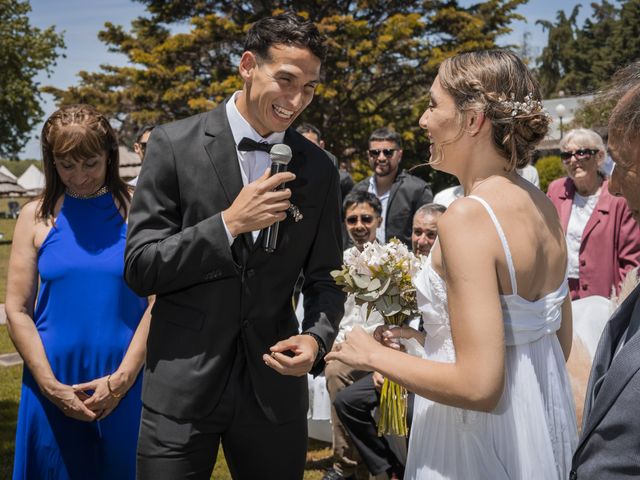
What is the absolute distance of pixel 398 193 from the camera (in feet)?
24.6

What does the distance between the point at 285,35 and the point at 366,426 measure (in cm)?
318

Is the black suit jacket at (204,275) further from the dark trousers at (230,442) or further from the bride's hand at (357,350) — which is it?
the bride's hand at (357,350)

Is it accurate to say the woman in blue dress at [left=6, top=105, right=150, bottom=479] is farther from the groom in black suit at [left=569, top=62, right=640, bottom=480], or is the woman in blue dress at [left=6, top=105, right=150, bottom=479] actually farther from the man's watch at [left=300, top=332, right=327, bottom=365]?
the groom in black suit at [left=569, top=62, right=640, bottom=480]

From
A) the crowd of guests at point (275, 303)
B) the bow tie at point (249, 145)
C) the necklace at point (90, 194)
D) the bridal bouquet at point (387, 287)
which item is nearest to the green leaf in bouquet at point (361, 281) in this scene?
the bridal bouquet at point (387, 287)

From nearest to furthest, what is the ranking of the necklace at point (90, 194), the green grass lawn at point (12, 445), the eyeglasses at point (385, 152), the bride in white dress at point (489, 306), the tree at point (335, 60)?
the bride in white dress at point (489, 306), the necklace at point (90, 194), the green grass lawn at point (12, 445), the eyeglasses at point (385, 152), the tree at point (335, 60)

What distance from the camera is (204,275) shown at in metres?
2.50

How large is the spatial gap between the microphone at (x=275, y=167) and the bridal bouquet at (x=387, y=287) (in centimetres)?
38

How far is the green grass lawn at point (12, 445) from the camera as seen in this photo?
551cm

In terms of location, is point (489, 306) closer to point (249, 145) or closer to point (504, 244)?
point (504, 244)

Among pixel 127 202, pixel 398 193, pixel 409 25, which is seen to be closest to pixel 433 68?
pixel 409 25

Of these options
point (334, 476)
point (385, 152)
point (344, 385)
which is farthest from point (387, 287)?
point (385, 152)

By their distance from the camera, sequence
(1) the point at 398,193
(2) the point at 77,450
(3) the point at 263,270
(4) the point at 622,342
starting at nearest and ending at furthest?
(4) the point at 622,342, (3) the point at 263,270, (2) the point at 77,450, (1) the point at 398,193

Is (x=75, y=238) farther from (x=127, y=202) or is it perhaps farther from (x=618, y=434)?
(x=618, y=434)

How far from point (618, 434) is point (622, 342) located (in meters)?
0.30
